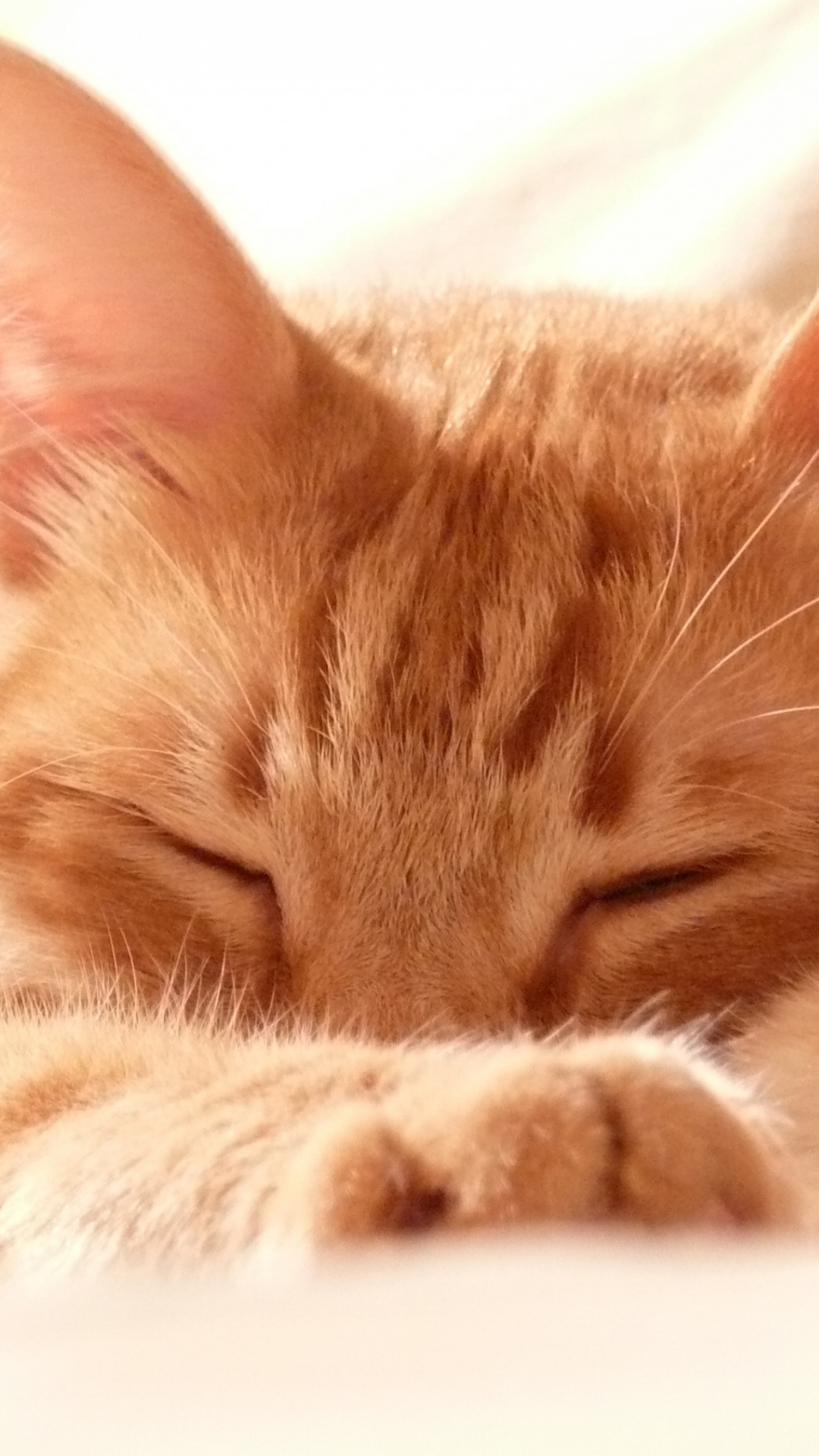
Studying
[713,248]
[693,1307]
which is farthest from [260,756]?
[713,248]

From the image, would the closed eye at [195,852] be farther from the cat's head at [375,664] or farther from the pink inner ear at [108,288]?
the pink inner ear at [108,288]

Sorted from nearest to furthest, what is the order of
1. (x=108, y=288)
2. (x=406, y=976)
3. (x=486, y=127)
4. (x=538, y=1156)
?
(x=538, y=1156)
(x=406, y=976)
(x=108, y=288)
(x=486, y=127)

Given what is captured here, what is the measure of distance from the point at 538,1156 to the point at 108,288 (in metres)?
0.68

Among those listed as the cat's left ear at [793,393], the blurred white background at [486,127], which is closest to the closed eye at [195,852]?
the cat's left ear at [793,393]

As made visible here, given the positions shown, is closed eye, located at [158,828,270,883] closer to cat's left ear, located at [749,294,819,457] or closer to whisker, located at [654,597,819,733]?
whisker, located at [654,597,819,733]

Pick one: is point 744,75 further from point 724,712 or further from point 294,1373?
point 294,1373

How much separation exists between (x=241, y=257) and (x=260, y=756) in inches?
12.4

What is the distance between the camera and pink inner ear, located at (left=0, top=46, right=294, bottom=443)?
896 mm

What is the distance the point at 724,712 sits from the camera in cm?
87

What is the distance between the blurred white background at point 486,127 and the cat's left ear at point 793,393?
791 mm

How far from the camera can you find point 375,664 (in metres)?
0.88

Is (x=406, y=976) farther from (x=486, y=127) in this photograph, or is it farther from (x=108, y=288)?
(x=486, y=127)

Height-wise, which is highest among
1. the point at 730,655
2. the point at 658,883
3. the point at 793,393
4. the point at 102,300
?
the point at 102,300

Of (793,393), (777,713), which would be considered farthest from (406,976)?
(793,393)
